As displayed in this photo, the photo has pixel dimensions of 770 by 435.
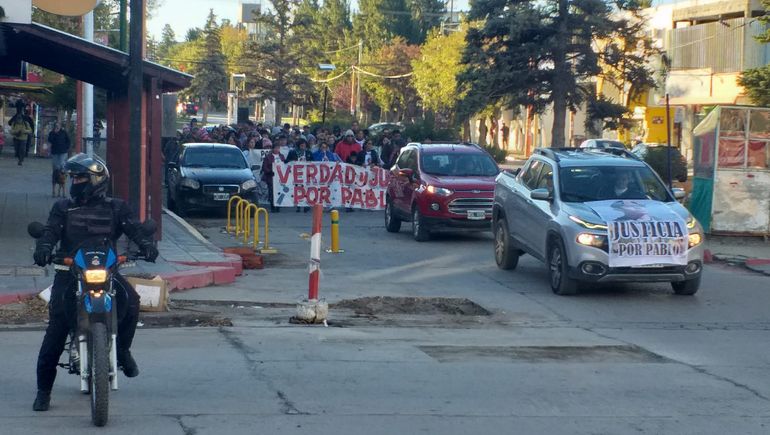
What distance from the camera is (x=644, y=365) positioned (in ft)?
31.4

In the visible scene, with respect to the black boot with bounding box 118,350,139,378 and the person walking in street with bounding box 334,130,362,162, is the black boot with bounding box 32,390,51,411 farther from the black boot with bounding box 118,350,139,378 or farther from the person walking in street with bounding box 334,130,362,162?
the person walking in street with bounding box 334,130,362,162

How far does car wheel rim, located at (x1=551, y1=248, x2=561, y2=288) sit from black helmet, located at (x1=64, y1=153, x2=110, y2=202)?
26.1 feet

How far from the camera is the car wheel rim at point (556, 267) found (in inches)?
551

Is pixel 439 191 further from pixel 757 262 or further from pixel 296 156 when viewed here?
pixel 296 156

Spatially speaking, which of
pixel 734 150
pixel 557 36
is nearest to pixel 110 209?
pixel 734 150

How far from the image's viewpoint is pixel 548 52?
3672 centimetres

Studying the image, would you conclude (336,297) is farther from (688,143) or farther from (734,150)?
(688,143)

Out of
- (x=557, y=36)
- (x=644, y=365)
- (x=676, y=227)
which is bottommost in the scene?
(x=644, y=365)

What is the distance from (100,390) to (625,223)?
→ 829cm

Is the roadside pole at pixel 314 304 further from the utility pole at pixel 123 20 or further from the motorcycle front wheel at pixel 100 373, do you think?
the utility pole at pixel 123 20

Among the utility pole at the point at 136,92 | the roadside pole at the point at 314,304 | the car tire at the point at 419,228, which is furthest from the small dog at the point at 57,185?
the roadside pole at the point at 314,304

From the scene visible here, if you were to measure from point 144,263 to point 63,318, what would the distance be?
768cm

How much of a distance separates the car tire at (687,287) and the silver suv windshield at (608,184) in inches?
47.0

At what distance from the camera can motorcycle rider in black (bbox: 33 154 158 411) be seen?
7.08 m
